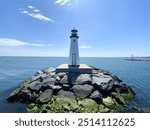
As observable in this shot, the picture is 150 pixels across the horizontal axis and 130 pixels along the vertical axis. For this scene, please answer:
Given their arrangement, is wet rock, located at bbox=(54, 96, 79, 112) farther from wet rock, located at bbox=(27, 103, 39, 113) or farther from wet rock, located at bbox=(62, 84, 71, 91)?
wet rock, located at bbox=(62, 84, 71, 91)

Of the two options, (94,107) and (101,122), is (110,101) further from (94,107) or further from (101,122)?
(101,122)

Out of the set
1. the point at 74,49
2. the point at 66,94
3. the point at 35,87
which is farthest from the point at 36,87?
the point at 74,49

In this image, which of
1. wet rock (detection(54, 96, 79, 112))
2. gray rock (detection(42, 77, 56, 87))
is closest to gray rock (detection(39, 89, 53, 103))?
wet rock (detection(54, 96, 79, 112))

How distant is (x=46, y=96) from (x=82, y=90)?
10.2 feet

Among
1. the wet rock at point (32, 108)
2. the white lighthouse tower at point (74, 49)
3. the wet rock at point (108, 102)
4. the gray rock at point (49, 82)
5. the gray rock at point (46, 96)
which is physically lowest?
the wet rock at point (32, 108)

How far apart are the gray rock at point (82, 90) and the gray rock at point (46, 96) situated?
211 cm

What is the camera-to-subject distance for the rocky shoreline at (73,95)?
13.5 m

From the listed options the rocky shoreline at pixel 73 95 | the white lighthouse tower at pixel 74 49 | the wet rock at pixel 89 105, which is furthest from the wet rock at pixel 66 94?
the white lighthouse tower at pixel 74 49

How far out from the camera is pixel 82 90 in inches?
618

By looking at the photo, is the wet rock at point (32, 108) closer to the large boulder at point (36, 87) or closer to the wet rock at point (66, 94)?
the large boulder at point (36, 87)

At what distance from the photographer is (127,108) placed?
14695 millimetres

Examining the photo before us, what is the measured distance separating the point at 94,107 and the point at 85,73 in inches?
307

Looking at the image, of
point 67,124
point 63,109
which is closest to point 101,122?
point 67,124

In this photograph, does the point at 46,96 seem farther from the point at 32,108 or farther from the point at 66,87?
the point at 66,87
